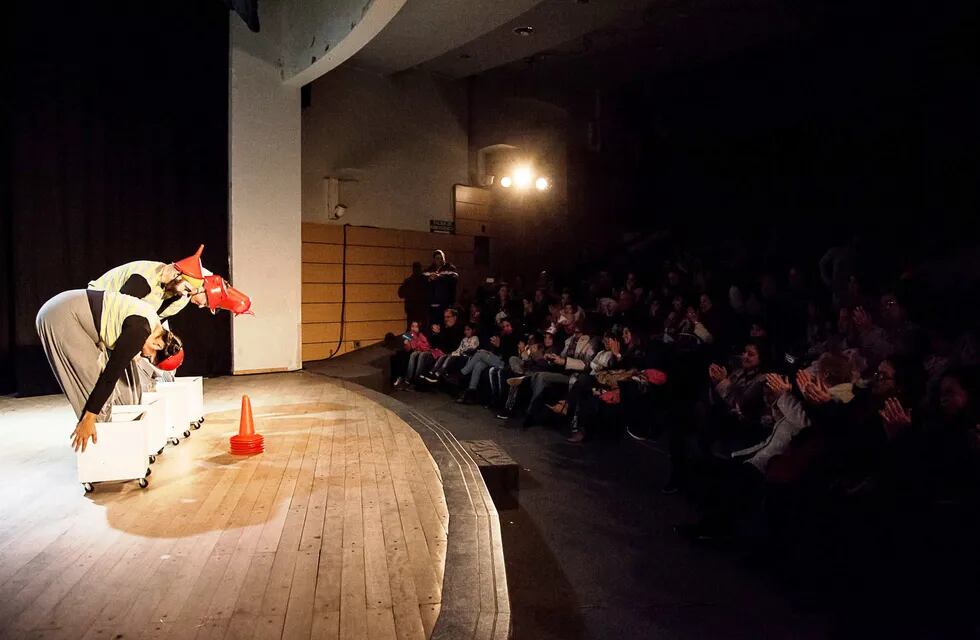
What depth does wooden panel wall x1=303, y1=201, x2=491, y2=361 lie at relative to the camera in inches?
346

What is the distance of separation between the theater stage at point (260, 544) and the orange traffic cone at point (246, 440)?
3.5 inches

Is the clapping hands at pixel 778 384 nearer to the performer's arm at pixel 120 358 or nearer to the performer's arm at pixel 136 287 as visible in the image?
the performer's arm at pixel 120 358

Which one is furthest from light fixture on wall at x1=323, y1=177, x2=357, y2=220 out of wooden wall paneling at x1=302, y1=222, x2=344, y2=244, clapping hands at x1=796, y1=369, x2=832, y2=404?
clapping hands at x1=796, y1=369, x2=832, y2=404

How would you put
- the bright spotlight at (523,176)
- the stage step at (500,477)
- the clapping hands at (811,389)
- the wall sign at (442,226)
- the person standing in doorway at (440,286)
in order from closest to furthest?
the clapping hands at (811,389), the stage step at (500,477), the person standing in doorway at (440,286), the wall sign at (442,226), the bright spotlight at (523,176)

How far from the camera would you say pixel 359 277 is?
9.24 m

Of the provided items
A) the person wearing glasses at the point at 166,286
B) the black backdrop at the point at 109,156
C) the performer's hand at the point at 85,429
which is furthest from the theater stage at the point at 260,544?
the black backdrop at the point at 109,156

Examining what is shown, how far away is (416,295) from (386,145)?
2305 mm

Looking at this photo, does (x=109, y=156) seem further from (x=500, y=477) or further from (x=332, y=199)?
(x=500, y=477)

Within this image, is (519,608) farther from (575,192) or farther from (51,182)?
(575,192)

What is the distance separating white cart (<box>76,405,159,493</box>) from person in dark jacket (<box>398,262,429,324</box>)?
670cm

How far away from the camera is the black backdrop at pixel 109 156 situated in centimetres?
577

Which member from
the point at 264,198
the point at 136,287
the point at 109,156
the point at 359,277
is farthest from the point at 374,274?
the point at 136,287

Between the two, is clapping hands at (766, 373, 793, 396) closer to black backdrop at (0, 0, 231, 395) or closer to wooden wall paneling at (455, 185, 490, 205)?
black backdrop at (0, 0, 231, 395)

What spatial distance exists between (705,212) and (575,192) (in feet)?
7.16
